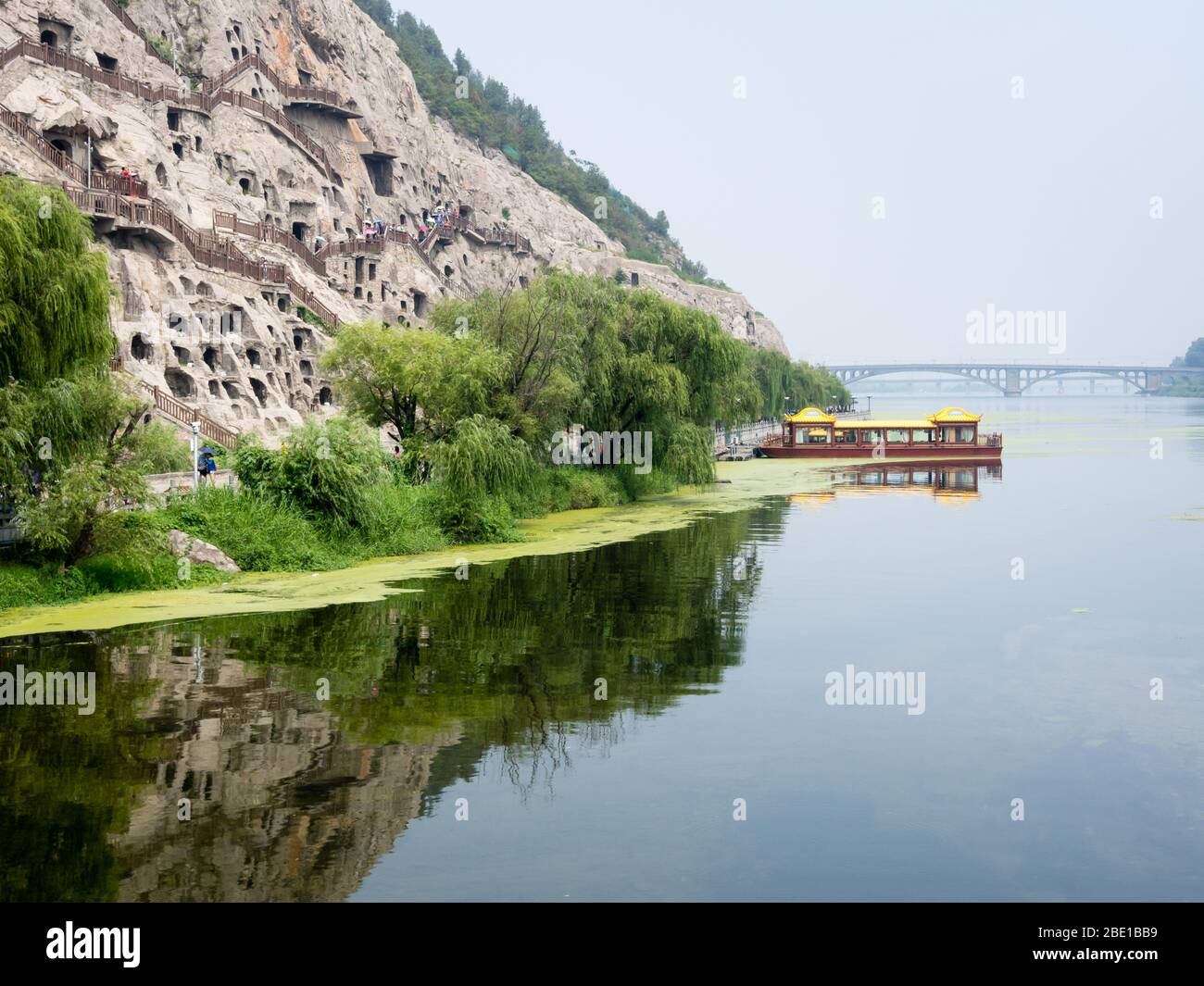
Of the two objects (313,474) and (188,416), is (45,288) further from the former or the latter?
(188,416)

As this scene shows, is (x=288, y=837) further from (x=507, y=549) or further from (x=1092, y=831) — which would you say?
(x=507, y=549)

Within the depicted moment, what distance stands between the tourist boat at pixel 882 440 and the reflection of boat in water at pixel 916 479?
2.34m

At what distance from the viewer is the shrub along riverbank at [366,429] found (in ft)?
78.6

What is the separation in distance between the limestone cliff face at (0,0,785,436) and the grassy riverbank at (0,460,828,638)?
15.0m

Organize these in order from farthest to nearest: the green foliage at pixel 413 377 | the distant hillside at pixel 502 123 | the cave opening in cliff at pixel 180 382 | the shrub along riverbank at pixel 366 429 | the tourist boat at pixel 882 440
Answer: the distant hillside at pixel 502 123
the tourist boat at pixel 882 440
the cave opening in cliff at pixel 180 382
the green foliage at pixel 413 377
the shrub along riverbank at pixel 366 429

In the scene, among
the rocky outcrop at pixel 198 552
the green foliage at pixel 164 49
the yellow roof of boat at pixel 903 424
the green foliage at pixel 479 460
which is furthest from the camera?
the yellow roof of boat at pixel 903 424

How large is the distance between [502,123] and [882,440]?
94243 mm

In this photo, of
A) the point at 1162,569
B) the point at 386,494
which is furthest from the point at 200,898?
the point at 1162,569

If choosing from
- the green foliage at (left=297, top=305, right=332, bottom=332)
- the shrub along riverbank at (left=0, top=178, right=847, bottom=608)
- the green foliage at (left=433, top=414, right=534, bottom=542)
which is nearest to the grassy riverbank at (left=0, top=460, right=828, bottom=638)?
the shrub along riverbank at (left=0, top=178, right=847, bottom=608)

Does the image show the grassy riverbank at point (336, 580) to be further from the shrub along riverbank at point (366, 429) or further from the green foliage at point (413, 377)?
the green foliage at point (413, 377)

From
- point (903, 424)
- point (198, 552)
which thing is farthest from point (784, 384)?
point (198, 552)

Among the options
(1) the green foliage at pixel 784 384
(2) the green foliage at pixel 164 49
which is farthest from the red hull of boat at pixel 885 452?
(2) the green foliage at pixel 164 49

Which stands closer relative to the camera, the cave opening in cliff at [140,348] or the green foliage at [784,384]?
the cave opening in cliff at [140,348]

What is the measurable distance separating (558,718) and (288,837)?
5516mm
